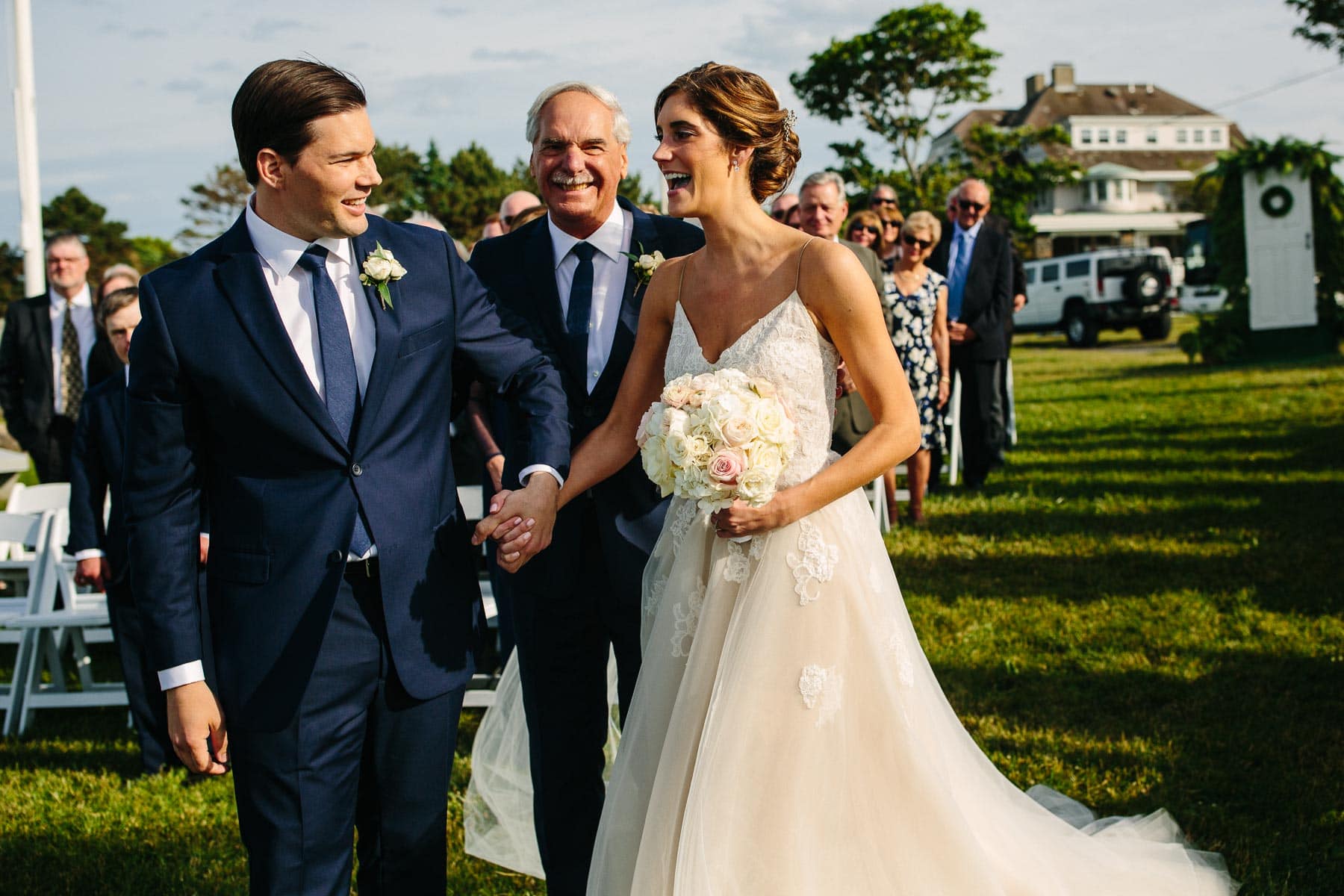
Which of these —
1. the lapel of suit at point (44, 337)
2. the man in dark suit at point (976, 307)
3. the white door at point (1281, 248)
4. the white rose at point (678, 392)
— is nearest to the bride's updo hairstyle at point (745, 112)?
Result: the white rose at point (678, 392)

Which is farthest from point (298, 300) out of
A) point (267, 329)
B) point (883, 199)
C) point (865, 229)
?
point (883, 199)

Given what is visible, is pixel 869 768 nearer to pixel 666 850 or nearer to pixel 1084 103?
pixel 666 850

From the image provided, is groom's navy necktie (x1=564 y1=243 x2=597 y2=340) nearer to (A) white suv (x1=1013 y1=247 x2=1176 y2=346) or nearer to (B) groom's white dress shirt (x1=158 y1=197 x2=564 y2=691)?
(B) groom's white dress shirt (x1=158 y1=197 x2=564 y2=691)

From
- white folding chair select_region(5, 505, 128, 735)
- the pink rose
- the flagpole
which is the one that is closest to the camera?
the pink rose

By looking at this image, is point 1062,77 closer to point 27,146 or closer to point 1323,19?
point 1323,19

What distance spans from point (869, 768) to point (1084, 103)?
90475 mm

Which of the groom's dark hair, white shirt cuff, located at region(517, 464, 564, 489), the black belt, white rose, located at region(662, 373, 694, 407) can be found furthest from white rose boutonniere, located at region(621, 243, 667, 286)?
the black belt

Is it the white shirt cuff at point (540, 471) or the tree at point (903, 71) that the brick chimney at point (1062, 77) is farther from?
the white shirt cuff at point (540, 471)

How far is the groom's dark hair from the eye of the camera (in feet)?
8.34

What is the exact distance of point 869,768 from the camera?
296 centimetres

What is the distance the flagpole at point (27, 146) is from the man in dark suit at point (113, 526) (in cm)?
903

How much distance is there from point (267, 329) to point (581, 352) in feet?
3.60

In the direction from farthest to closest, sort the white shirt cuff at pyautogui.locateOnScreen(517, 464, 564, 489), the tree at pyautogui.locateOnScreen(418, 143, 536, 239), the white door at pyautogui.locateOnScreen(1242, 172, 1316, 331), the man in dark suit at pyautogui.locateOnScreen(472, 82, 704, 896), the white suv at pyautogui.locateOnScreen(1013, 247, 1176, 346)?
the tree at pyautogui.locateOnScreen(418, 143, 536, 239), the white suv at pyautogui.locateOnScreen(1013, 247, 1176, 346), the white door at pyautogui.locateOnScreen(1242, 172, 1316, 331), the man in dark suit at pyautogui.locateOnScreen(472, 82, 704, 896), the white shirt cuff at pyautogui.locateOnScreen(517, 464, 564, 489)

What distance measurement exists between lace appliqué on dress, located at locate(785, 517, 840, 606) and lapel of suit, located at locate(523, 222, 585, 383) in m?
0.89
